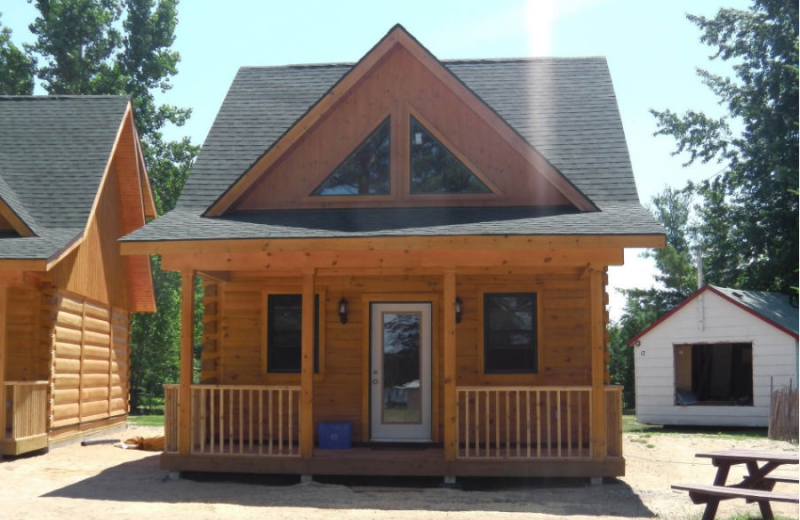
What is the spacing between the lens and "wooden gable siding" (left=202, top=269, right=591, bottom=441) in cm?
1454

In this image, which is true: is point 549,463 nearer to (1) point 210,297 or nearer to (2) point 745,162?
(1) point 210,297

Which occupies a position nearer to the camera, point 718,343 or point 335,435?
point 335,435

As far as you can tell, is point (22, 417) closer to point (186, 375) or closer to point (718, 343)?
point (186, 375)

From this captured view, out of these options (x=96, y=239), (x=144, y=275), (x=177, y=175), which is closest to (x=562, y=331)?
(x=96, y=239)

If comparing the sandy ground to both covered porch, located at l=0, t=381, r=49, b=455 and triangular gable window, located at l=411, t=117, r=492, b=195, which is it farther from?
triangular gable window, located at l=411, t=117, r=492, b=195

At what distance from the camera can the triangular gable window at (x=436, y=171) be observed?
48.1 ft

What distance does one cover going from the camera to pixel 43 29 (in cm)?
3650

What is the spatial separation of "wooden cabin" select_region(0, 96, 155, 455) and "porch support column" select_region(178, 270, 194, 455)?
3.13m

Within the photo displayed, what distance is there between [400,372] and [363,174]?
3.00 m

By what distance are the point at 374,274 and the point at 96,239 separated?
714 cm

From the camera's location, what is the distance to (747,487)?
33.0 feet

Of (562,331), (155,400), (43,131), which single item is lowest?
(155,400)

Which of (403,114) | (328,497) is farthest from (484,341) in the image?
(328,497)

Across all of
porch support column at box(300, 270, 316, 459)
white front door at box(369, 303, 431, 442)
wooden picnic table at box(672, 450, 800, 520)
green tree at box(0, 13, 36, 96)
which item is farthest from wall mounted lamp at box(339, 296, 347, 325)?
green tree at box(0, 13, 36, 96)
